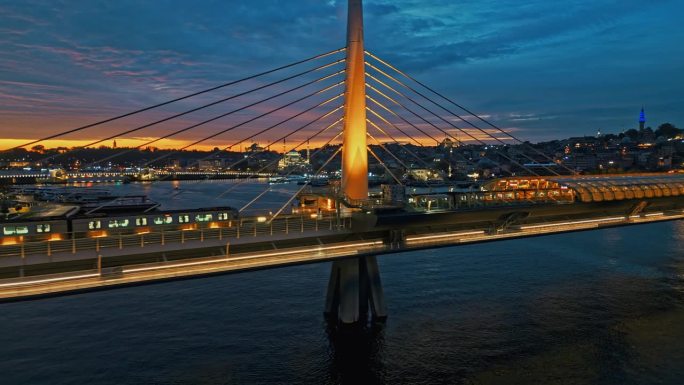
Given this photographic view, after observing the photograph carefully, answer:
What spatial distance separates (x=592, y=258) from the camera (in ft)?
135

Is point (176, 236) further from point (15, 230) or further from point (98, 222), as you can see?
point (15, 230)

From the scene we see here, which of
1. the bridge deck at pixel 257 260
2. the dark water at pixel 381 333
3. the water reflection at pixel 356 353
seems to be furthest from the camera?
the water reflection at pixel 356 353

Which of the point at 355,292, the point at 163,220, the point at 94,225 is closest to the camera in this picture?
the point at 355,292

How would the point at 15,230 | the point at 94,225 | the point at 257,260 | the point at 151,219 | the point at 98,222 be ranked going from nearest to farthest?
the point at 257,260, the point at 15,230, the point at 94,225, the point at 98,222, the point at 151,219

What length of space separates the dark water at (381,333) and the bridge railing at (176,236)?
5.87 m

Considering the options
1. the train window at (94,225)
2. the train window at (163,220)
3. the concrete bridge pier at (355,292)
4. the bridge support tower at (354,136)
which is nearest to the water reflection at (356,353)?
the concrete bridge pier at (355,292)

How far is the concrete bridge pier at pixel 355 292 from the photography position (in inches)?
933

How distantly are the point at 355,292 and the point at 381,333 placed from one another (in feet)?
8.04

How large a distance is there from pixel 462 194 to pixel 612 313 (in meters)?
11.1

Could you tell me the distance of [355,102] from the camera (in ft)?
72.5

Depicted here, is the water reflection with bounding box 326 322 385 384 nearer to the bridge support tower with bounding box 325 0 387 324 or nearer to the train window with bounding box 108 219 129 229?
the bridge support tower with bounding box 325 0 387 324

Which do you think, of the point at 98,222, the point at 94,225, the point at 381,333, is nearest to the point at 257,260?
the point at 381,333

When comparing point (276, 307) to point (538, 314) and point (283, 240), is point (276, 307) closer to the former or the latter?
point (283, 240)

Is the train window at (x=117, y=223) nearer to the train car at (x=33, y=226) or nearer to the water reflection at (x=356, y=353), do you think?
the train car at (x=33, y=226)
